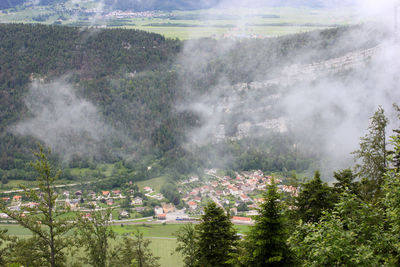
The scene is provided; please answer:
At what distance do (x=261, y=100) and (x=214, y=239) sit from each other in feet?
190

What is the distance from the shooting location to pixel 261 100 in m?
71.8

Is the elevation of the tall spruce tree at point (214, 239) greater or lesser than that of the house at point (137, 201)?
greater

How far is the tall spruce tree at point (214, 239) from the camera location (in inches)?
623

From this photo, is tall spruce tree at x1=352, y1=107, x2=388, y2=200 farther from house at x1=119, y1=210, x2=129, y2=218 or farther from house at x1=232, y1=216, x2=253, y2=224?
house at x1=119, y1=210, x2=129, y2=218

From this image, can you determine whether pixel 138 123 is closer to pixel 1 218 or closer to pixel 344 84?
pixel 1 218

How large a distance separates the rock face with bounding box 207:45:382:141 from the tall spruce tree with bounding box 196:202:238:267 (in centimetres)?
5106

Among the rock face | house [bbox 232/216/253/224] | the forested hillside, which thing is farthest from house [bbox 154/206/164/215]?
the rock face

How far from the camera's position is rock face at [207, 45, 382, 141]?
6712cm

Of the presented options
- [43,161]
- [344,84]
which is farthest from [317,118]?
[43,161]

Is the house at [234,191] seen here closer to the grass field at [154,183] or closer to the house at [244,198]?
the house at [244,198]

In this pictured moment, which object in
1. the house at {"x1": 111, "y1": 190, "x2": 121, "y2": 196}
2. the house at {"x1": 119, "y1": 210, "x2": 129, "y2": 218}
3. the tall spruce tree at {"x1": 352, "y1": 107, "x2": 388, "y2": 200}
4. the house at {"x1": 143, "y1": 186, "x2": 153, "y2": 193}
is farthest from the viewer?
the house at {"x1": 143, "y1": 186, "x2": 153, "y2": 193}

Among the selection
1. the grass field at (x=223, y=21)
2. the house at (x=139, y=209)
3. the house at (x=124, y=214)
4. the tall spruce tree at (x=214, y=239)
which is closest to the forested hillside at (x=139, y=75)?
the house at (x=139, y=209)

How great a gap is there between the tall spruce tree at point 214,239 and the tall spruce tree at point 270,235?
449cm

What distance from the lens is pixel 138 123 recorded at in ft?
234
